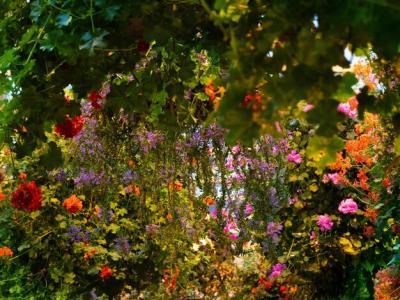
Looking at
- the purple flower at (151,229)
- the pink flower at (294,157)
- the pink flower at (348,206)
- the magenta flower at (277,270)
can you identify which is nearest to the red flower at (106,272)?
the purple flower at (151,229)

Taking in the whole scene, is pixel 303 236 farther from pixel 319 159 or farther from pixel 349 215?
pixel 319 159

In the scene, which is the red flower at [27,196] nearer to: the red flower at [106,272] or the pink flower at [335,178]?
the red flower at [106,272]

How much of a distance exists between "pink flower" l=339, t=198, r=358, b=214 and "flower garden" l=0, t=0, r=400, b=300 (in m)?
0.01

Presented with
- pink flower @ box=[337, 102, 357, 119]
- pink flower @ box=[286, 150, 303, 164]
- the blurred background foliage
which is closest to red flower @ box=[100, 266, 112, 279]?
pink flower @ box=[286, 150, 303, 164]

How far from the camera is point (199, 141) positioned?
2779mm

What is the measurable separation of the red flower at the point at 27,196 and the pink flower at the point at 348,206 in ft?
7.71

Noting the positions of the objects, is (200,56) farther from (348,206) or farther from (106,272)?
(106,272)

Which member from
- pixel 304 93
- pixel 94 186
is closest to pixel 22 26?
pixel 304 93

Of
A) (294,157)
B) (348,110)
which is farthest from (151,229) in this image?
(348,110)

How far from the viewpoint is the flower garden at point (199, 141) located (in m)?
1.02

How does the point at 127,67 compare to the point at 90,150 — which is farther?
the point at 90,150

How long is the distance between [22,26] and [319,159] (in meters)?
1.11

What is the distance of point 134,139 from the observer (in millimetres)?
2781

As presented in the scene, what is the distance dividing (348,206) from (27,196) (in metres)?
2.41
